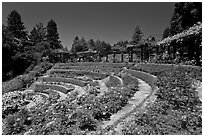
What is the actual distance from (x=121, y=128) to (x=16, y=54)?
2773 centimetres

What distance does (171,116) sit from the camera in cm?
447

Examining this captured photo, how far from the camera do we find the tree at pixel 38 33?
4931 centimetres

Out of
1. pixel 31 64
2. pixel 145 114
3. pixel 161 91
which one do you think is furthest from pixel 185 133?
pixel 31 64

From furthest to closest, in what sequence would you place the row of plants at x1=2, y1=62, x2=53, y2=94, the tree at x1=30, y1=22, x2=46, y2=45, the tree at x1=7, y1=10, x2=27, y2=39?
the tree at x1=30, y1=22, x2=46, y2=45, the tree at x1=7, y1=10, x2=27, y2=39, the row of plants at x1=2, y1=62, x2=53, y2=94

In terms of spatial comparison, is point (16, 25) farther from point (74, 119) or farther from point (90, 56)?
point (74, 119)

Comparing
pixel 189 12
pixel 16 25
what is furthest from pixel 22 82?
pixel 16 25

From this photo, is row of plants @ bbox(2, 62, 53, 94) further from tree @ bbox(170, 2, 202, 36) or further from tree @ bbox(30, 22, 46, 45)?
tree @ bbox(30, 22, 46, 45)

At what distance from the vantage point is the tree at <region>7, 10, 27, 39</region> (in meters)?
43.8

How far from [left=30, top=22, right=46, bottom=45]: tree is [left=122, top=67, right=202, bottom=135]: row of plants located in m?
47.1

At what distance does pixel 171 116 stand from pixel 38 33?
50686 mm

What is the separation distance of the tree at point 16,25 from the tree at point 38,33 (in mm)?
3383

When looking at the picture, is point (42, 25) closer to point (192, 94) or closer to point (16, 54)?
point (16, 54)

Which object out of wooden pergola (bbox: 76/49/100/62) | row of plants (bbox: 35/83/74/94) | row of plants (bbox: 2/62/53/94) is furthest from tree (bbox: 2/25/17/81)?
row of plants (bbox: 35/83/74/94)

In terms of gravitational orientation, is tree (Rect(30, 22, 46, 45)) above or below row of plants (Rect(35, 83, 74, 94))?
above
